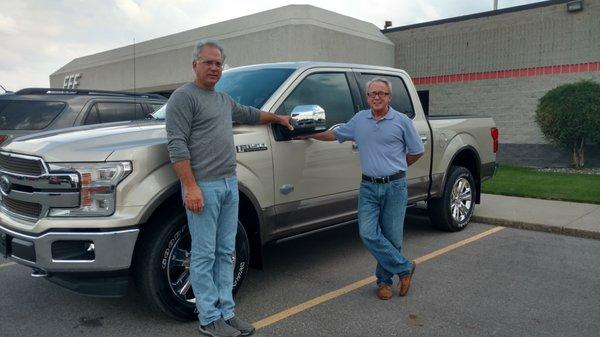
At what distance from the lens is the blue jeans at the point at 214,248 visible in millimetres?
3490

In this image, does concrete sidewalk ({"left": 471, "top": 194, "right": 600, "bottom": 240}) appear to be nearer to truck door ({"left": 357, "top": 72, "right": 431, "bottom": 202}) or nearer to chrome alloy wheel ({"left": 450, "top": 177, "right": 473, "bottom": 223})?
chrome alloy wheel ({"left": 450, "top": 177, "right": 473, "bottom": 223})

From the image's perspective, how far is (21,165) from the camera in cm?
367

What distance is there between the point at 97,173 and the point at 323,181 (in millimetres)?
2092

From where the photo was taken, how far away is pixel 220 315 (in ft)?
12.0

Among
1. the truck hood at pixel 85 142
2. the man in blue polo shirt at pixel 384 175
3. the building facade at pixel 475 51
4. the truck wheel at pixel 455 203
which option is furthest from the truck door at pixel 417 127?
the building facade at pixel 475 51

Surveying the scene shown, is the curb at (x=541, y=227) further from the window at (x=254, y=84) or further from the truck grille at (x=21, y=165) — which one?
the truck grille at (x=21, y=165)

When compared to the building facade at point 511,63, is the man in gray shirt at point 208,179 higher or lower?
lower

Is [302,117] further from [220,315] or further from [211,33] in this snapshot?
[211,33]

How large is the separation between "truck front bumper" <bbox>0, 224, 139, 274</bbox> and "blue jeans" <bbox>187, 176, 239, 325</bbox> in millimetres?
424

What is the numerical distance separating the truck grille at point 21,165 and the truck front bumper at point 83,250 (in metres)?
0.44

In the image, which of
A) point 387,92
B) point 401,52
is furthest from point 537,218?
point 401,52

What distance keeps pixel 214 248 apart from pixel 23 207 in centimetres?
139

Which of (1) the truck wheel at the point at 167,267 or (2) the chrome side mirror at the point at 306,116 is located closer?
(1) the truck wheel at the point at 167,267

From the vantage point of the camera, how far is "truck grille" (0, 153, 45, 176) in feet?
11.5
